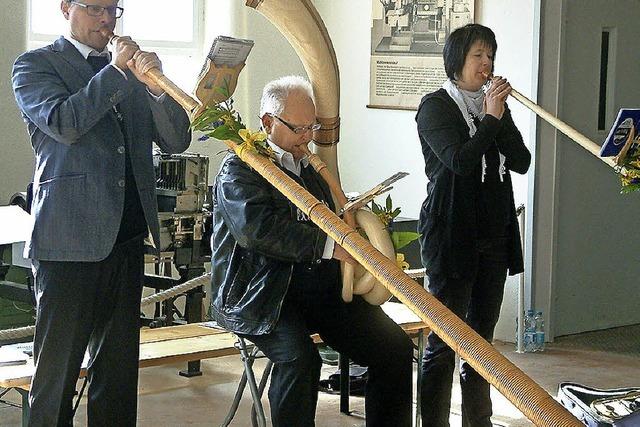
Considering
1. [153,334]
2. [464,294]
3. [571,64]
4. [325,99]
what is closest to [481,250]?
[464,294]

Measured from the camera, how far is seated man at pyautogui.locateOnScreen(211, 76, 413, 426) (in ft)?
11.4

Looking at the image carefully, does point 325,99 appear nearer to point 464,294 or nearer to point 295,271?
point 295,271

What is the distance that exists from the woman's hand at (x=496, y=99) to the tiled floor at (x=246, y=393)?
1485mm

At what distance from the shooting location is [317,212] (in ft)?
8.39

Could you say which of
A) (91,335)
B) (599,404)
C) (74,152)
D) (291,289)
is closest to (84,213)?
(74,152)

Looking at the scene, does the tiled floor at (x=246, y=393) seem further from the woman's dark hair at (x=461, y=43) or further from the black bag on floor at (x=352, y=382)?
the woman's dark hair at (x=461, y=43)

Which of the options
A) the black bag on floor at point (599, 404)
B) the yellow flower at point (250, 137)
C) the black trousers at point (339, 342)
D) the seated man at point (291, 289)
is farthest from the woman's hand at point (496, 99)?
the yellow flower at point (250, 137)

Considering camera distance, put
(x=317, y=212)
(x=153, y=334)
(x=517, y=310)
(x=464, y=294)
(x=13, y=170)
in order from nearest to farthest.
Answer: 1. (x=317, y=212)
2. (x=464, y=294)
3. (x=153, y=334)
4. (x=13, y=170)
5. (x=517, y=310)

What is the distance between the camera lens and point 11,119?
20.0 feet

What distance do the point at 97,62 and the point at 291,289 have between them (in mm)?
904

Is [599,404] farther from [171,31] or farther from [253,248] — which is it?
[171,31]

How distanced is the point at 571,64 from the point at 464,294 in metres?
3.18

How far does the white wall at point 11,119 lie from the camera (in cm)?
604

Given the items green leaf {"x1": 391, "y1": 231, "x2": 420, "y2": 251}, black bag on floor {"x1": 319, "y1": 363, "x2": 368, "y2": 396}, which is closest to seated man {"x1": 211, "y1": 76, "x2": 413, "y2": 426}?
green leaf {"x1": 391, "y1": 231, "x2": 420, "y2": 251}
